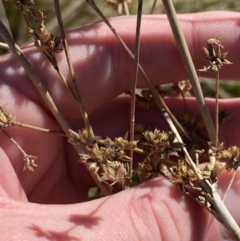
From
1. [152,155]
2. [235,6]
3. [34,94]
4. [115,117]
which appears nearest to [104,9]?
[235,6]

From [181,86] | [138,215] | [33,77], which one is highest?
[33,77]

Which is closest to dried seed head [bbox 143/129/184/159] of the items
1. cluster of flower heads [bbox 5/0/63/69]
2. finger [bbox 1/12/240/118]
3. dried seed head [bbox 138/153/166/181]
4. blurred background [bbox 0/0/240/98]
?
dried seed head [bbox 138/153/166/181]

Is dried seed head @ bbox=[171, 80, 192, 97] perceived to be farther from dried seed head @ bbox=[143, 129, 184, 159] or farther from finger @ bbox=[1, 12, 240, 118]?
dried seed head @ bbox=[143, 129, 184, 159]

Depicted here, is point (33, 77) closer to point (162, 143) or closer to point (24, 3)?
point (24, 3)

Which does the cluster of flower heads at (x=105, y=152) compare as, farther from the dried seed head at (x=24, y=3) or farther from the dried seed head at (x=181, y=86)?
the dried seed head at (x=181, y=86)

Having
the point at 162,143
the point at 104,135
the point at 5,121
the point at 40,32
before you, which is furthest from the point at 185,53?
the point at 104,135

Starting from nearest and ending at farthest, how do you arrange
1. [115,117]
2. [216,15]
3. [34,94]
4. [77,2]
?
1. [34,94]
2. [216,15]
3. [115,117]
4. [77,2]

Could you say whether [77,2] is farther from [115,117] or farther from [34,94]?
[34,94]

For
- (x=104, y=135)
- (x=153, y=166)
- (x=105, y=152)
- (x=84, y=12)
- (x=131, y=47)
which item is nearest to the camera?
(x=105, y=152)
